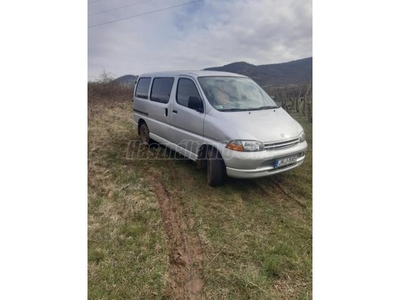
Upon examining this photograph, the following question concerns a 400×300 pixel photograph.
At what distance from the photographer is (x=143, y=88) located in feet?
11.9

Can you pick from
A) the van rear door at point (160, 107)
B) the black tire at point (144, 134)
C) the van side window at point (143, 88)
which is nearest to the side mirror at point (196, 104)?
the van rear door at point (160, 107)

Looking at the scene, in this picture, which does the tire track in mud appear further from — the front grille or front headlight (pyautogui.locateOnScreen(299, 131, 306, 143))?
front headlight (pyautogui.locateOnScreen(299, 131, 306, 143))

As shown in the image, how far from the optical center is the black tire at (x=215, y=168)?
95.9 inches

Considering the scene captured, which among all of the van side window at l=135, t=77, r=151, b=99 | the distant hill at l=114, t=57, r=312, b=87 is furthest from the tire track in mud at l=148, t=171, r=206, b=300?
the van side window at l=135, t=77, r=151, b=99

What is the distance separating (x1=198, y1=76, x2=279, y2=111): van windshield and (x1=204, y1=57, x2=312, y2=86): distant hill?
15 cm

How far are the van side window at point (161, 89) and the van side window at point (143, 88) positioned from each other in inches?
4.4

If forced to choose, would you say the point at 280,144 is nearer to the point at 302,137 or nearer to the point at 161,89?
the point at 302,137

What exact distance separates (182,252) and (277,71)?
5.75 ft

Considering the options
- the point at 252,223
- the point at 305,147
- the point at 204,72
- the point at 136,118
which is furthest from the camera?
the point at 136,118
